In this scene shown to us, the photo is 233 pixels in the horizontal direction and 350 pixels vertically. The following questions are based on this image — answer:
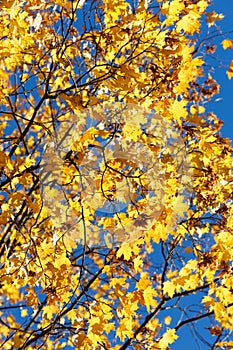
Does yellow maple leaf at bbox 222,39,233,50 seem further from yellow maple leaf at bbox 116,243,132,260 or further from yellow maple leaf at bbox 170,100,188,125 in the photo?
yellow maple leaf at bbox 116,243,132,260

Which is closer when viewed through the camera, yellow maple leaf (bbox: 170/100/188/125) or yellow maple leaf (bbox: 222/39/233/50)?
yellow maple leaf (bbox: 170/100/188/125)

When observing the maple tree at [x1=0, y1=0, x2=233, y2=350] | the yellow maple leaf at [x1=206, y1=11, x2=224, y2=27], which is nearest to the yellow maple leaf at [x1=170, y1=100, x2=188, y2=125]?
the maple tree at [x1=0, y1=0, x2=233, y2=350]

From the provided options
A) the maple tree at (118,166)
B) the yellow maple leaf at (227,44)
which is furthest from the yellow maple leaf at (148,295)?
the yellow maple leaf at (227,44)

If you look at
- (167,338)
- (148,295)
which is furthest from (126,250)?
(167,338)

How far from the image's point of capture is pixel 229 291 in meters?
3.59

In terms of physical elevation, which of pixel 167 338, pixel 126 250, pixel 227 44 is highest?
pixel 227 44

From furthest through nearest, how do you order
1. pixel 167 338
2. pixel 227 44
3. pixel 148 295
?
pixel 227 44
pixel 167 338
pixel 148 295

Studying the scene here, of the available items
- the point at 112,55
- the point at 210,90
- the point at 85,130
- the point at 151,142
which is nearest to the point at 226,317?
the point at 151,142

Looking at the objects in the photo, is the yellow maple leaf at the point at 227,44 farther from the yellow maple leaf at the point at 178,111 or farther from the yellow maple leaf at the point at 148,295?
the yellow maple leaf at the point at 148,295

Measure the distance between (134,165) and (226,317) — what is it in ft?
4.82

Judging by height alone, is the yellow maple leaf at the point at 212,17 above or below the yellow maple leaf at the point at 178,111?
above

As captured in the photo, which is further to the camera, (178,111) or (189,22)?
(189,22)

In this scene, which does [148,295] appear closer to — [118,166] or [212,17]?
[118,166]

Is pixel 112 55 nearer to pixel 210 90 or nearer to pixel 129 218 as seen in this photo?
pixel 129 218
